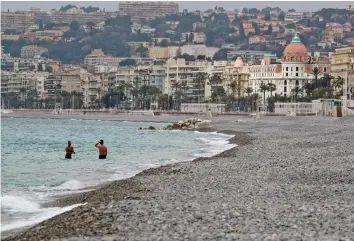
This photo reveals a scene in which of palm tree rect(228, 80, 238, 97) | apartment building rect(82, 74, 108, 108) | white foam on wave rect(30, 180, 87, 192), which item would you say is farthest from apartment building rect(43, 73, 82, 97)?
white foam on wave rect(30, 180, 87, 192)

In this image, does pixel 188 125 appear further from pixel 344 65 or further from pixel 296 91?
pixel 296 91

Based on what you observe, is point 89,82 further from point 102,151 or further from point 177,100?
point 102,151

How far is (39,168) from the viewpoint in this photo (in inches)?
1261

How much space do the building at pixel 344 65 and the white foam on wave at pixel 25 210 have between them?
99408 millimetres

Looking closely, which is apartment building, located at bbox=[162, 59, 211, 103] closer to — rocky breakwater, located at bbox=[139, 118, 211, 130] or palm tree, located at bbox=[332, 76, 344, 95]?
Answer: palm tree, located at bbox=[332, 76, 344, 95]

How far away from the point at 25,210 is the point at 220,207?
4782mm

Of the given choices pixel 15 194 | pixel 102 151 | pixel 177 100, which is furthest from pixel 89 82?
pixel 15 194

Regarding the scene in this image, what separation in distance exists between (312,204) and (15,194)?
841cm

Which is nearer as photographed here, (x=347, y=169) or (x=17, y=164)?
(x=347, y=169)

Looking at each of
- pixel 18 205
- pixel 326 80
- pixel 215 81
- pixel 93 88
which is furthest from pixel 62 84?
pixel 18 205

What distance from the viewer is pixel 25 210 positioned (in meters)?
19.6

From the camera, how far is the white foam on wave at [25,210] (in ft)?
57.7

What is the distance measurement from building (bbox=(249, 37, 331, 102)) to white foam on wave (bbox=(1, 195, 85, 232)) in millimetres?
118357

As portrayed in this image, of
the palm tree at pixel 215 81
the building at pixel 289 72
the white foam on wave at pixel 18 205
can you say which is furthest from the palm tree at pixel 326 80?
the white foam on wave at pixel 18 205
